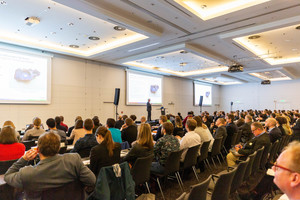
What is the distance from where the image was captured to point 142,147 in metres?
2.99

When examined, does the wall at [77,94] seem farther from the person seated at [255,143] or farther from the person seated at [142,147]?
the person seated at [255,143]

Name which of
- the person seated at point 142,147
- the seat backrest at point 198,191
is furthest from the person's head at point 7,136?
the seat backrest at point 198,191

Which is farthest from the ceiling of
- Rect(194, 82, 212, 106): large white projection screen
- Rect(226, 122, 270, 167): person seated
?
Rect(194, 82, 212, 106): large white projection screen

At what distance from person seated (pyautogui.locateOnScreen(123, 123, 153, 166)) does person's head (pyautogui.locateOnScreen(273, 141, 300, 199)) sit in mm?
2066

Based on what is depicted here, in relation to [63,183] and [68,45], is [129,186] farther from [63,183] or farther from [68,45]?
[68,45]

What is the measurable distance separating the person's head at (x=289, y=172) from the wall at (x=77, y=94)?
374 inches

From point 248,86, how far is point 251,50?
42.7ft

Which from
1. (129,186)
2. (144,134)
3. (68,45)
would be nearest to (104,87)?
(68,45)

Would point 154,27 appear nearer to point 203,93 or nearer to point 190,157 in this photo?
point 190,157

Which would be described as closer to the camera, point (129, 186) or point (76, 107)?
point (129, 186)

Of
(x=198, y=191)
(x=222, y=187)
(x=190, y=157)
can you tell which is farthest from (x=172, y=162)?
(x=198, y=191)

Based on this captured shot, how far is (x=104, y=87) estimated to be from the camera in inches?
453

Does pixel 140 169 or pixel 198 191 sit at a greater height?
pixel 198 191

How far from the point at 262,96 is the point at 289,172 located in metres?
21.7
